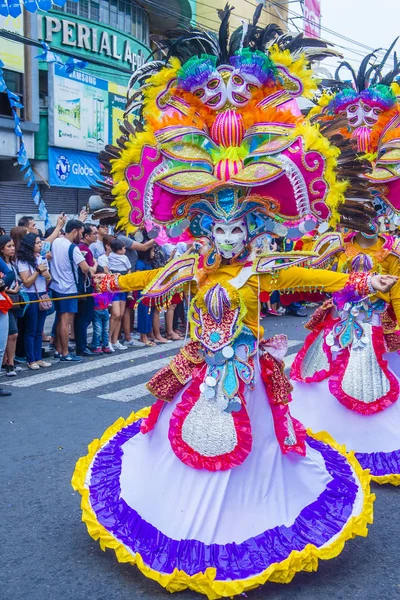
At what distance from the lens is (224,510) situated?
3242 millimetres

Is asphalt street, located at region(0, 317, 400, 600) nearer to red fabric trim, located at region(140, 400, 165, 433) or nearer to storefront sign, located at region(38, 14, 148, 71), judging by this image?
red fabric trim, located at region(140, 400, 165, 433)

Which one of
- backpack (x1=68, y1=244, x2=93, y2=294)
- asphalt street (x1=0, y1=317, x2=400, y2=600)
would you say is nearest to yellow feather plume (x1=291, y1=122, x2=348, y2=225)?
asphalt street (x1=0, y1=317, x2=400, y2=600)

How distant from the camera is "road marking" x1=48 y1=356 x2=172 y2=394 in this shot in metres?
7.57

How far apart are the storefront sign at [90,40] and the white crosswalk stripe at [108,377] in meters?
11.1

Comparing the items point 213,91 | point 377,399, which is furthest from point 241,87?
point 377,399

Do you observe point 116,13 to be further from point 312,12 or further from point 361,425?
point 361,425

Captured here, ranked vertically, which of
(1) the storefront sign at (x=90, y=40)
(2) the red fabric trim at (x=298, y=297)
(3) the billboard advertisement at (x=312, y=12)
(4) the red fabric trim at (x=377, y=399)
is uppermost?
(3) the billboard advertisement at (x=312, y=12)

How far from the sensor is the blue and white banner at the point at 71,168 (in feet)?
62.5

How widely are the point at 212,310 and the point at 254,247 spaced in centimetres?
45

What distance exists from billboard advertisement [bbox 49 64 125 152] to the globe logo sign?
0.40 metres

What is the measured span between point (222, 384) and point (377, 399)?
1.81 m

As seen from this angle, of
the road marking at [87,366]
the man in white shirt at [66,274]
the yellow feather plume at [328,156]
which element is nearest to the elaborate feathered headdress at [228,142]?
the yellow feather plume at [328,156]

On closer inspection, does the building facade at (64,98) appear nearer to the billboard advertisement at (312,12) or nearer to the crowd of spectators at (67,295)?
the crowd of spectators at (67,295)

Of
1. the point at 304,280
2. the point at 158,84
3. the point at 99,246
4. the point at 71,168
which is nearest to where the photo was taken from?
the point at 304,280
